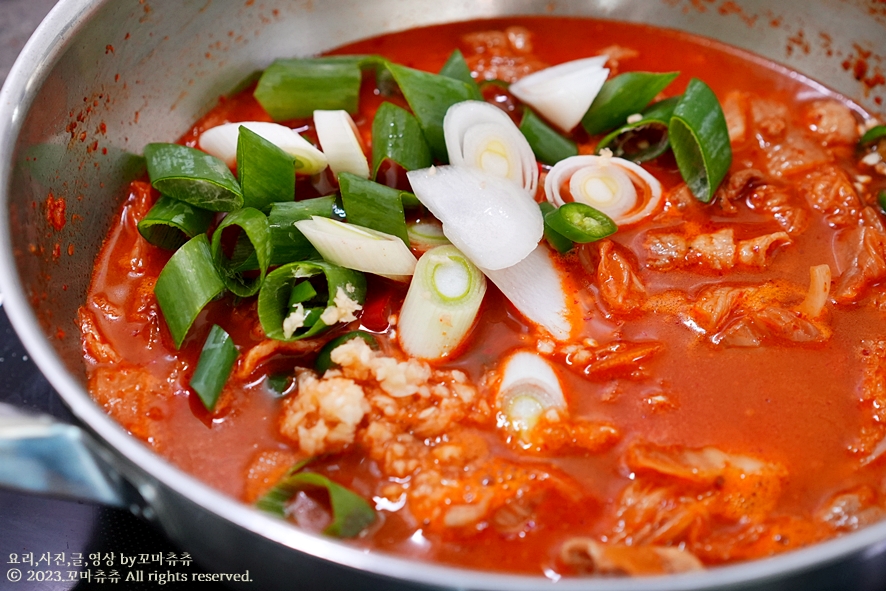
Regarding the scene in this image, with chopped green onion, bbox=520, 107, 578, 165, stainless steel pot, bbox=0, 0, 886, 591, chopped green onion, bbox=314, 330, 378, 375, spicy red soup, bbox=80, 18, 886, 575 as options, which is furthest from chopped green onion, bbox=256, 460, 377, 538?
chopped green onion, bbox=520, 107, 578, 165

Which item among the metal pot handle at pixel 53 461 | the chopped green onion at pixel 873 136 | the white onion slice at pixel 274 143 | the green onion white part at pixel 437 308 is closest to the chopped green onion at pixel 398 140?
the white onion slice at pixel 274 143

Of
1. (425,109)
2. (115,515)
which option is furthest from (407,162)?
(115,515)

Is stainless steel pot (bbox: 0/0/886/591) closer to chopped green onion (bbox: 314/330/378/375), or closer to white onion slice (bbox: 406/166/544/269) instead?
chopped green onion (bbox: 314/330/378/375)

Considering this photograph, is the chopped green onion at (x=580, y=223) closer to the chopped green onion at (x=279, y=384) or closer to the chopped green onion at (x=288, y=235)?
the chopped green onion at (x=288, y=235)

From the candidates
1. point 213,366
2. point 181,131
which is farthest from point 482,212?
point 181,131

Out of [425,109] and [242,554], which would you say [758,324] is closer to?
[425,109]

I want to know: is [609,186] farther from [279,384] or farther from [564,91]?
[279,384]
